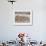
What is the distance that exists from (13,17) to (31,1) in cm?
79

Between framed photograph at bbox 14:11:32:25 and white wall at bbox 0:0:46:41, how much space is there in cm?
13

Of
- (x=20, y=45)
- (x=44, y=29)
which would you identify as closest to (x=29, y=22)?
(x=44, y=29)

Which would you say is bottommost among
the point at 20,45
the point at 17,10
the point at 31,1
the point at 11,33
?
the point at 20,45

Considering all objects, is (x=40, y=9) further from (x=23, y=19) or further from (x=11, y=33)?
(x=11, y=33)

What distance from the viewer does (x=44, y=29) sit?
4.43m

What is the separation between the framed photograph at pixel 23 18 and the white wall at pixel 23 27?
5.2 inches

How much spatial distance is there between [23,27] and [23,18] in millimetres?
295

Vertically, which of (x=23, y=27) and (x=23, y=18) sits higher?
(x=23, y=18)

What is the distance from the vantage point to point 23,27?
4473 mm

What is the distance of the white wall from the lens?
14.6 ft

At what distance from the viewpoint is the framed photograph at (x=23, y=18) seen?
175 inches

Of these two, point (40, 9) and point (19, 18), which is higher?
point (40, 9)

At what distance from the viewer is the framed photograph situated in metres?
4.46

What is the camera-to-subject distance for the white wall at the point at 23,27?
14.6ft
